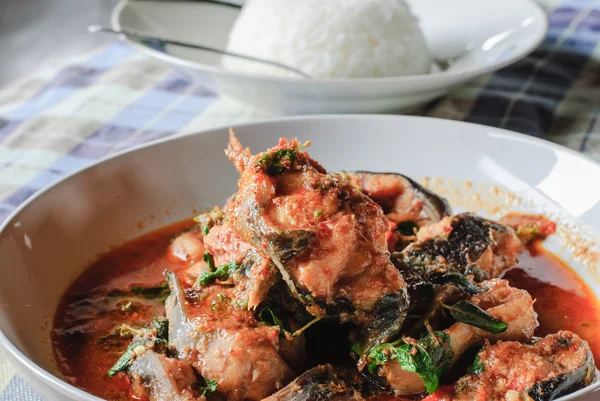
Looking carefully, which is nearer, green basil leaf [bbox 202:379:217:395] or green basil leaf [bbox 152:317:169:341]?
green basil leaf [bbox 202:379:217:395]

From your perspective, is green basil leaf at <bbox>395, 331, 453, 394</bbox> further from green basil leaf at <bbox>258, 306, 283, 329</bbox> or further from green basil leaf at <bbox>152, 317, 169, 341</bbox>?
green basil leaf at <bbox>152, 317, 169, 341</bbox>

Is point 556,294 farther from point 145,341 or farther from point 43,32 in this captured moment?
point 43,32

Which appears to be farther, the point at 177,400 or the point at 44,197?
the point at 44,197

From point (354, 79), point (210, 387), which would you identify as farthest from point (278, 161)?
point (354, 79)

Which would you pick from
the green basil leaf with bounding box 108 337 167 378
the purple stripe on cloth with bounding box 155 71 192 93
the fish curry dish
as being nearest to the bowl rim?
the purple stripe on cloth with bounding box 155 71 192 93

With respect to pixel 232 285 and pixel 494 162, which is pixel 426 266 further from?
pixel 494 162

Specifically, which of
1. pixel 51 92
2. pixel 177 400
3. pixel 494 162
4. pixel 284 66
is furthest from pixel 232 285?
pixel 51 92
